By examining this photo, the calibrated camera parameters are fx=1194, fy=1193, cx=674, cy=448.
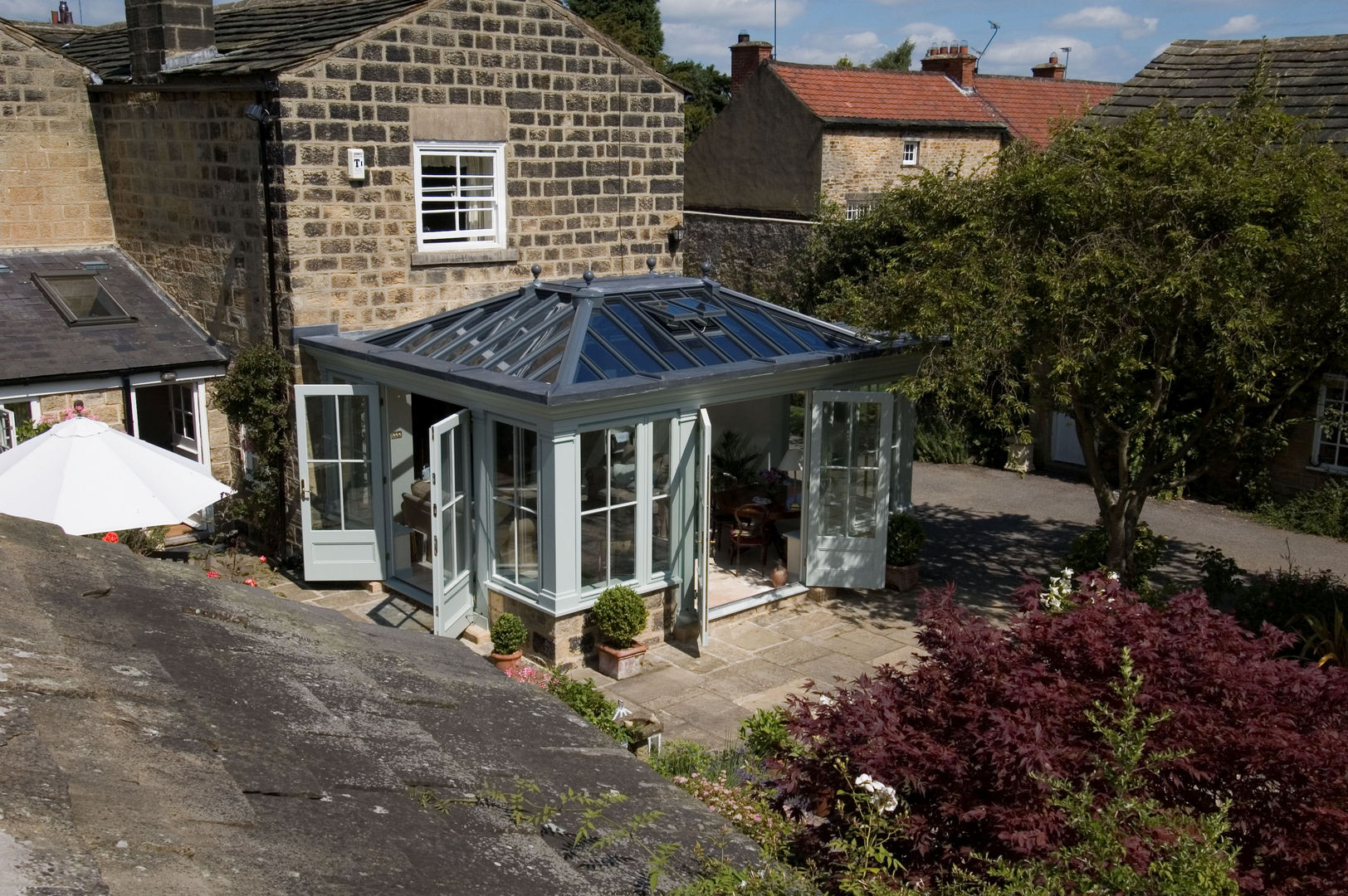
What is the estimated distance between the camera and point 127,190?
47.4ft

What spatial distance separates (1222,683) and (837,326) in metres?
8.04

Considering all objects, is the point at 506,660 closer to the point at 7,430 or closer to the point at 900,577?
the point at 900,577

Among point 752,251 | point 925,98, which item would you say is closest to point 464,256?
point 752,251

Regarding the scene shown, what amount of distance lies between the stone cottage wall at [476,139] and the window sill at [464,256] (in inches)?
0.9

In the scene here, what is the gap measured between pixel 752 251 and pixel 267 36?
11.4 metres

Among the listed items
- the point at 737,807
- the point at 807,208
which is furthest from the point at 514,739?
the point at 807,208

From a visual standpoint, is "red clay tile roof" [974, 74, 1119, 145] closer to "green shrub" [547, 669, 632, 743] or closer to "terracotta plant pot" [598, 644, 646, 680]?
"terracotta plant pot" [598, 644, 646, 680]

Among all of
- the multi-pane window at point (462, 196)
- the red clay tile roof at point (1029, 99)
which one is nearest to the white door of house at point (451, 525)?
the multi-pane window at point (462, 196)

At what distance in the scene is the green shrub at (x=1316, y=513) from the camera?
15.1 m

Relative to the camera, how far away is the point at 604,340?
10852 millimetres

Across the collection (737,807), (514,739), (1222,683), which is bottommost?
(737,807)

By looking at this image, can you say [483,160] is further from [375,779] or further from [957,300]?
[375,779]

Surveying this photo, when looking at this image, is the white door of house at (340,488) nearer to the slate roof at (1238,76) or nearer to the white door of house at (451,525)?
the white door of house at (451,525)

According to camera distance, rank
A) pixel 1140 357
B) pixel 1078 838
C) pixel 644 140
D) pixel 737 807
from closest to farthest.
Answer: pixel 1078 838, pixel 737 807, pixel 1140 357, pixel 644 140
